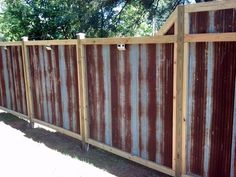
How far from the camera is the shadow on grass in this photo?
14.3ft

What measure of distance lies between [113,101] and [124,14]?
801 cm

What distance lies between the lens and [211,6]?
124 inches

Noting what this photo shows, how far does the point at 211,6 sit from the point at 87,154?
10.0 ft

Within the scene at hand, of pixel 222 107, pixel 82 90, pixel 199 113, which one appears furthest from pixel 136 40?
pixel 82 90

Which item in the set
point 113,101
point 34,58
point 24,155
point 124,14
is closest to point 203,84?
point 113,101

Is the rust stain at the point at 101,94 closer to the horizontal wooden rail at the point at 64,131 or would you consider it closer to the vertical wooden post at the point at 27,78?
the horizontal wooden rail at the point at 64,131

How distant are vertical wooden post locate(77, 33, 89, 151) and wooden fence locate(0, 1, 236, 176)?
0.05 ft

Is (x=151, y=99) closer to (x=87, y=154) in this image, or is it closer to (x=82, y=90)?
(x=82, y=90)

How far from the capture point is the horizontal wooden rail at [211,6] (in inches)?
119

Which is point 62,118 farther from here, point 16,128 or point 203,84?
point 203,84

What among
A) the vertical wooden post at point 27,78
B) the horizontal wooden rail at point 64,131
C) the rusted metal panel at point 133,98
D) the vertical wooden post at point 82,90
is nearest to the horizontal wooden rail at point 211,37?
the rusted metal panel at point 133,98

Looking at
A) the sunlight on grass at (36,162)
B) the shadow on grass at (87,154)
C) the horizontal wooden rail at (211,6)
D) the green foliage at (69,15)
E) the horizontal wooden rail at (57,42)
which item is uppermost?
the green foliage at (69,15)

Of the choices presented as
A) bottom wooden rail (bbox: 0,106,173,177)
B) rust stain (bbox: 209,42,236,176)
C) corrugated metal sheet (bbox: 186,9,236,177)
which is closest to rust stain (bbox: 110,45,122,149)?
bottom wooden rail (bbox: 0,106,173,177)

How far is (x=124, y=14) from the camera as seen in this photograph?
1203cm
